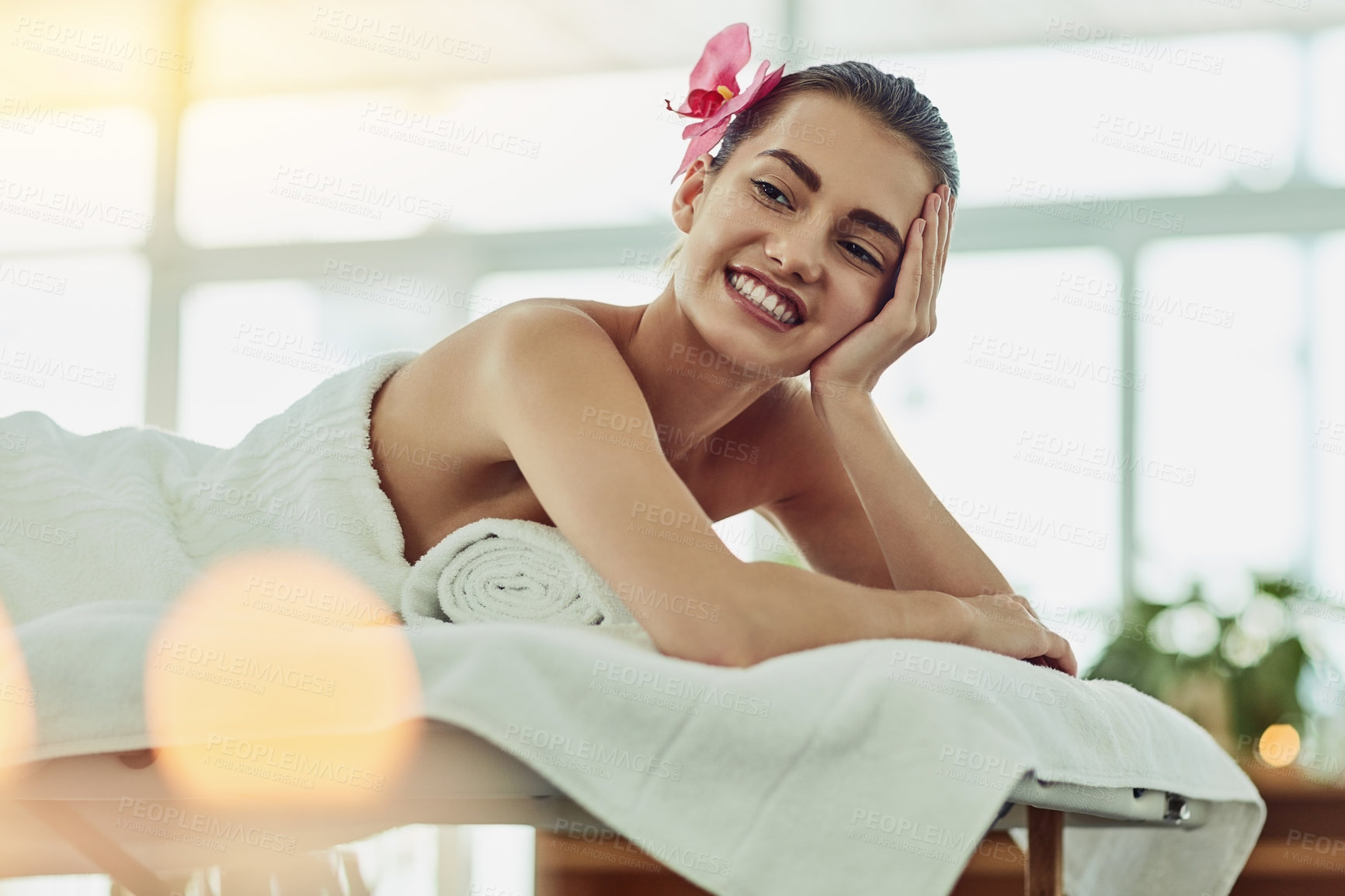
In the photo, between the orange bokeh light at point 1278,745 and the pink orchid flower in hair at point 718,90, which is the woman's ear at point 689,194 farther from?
the orange bokeh light at point 1278,745

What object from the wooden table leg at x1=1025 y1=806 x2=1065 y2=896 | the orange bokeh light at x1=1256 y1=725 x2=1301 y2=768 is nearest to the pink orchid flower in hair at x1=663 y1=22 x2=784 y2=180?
the wooden table leg at x1=1025 y1=806 x2=1065 y2=896

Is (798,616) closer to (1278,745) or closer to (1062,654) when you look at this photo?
(1062,654)

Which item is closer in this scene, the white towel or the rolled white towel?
the white towel

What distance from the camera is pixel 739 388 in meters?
1.36

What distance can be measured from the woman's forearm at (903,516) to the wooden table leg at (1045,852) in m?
0.37

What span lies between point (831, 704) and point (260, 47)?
3848 millimetres

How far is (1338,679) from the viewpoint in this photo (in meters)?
2.54

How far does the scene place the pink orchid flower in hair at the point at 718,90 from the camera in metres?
1.31

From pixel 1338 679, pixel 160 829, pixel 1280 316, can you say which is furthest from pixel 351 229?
pixel 160 829

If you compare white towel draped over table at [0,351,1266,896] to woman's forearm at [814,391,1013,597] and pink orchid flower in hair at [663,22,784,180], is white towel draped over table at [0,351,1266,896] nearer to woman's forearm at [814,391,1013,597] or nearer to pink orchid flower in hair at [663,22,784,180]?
woman's forearm at [814,391,1013,597]

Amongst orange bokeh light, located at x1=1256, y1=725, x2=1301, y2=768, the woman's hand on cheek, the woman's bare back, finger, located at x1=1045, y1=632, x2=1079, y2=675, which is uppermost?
the woman's hand on cheek

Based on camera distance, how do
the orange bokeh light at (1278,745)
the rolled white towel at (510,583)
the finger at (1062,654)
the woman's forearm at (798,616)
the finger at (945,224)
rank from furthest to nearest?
1. the orange bokeh light at (1278,745)
2. the finger at (945,224)
3. the finger at (1062,654)
4. the rolled white towel at (510,583)
5. the woman's forearm at (798,616)

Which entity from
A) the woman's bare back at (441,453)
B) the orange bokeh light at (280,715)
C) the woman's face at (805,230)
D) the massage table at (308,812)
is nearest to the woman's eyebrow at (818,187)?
the woman's face at (805,230)

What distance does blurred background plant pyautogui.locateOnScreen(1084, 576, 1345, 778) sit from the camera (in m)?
2.40
